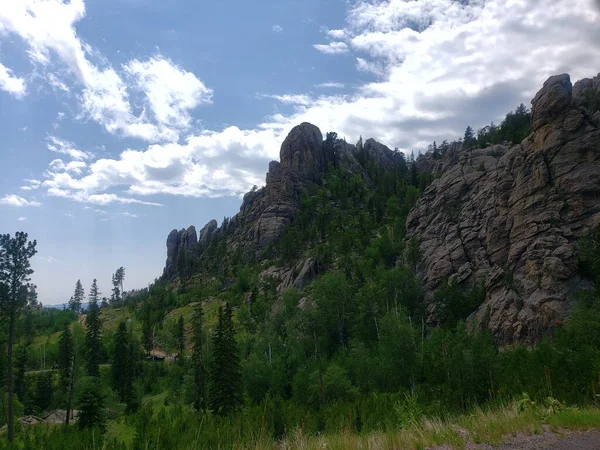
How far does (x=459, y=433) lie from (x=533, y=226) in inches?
2154

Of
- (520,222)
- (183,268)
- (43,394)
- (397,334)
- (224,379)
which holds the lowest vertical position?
(43,394)

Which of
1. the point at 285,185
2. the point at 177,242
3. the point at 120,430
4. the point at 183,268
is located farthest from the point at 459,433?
the point at 177,242

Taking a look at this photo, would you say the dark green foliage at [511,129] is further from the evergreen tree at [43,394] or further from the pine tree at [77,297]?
the pine tree at [77,297]

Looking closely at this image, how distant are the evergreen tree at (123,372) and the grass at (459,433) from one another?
2193 inches

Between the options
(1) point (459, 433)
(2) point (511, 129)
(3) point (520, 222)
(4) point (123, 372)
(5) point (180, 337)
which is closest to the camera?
→ (1) point (459, 433)

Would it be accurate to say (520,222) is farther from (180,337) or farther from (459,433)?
(180,337)

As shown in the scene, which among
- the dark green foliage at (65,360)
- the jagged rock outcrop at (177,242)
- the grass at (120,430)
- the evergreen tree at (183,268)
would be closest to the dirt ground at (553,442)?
the grass at (120,430)

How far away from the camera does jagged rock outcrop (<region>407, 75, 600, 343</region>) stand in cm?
4719

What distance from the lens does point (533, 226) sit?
54469 millimetres

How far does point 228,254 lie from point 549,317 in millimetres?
107757

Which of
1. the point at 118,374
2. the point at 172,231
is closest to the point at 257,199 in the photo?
the point at 172,231

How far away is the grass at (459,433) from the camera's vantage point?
751cm

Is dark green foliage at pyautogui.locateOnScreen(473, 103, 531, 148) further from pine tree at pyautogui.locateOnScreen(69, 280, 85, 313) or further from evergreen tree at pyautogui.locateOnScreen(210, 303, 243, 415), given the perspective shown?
pine tree at pyautogui.locateOnScreen(69, 280, 85, 313)

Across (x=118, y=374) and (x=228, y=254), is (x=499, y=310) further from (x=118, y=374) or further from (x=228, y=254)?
(x=228, y=254)
